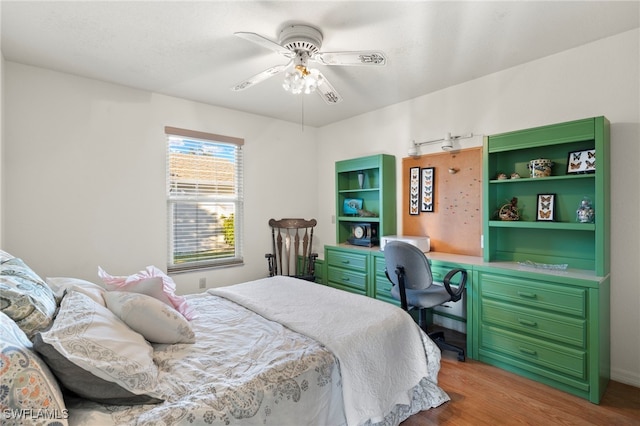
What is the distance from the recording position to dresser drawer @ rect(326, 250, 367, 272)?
3553 millimetres

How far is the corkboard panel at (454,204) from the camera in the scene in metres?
3.05

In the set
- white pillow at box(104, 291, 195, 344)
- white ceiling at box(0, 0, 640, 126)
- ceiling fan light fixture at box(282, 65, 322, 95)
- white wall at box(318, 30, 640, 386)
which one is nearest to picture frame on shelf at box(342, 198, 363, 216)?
white wall at box(318, 30, 640, 386)

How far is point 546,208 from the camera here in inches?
101

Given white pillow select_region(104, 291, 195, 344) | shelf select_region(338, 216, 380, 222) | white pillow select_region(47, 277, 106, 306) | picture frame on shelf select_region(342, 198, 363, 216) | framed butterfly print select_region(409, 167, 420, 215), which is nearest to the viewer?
white pillow select_region(104, 291, 195, 344)

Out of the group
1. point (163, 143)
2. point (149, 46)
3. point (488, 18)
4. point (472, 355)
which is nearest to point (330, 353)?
point (472, 355)

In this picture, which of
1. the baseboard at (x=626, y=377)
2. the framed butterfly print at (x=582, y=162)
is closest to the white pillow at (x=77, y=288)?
the framed butterfly print at (x=582, y=162)

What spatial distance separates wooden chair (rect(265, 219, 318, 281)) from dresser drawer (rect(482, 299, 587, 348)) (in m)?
2.06

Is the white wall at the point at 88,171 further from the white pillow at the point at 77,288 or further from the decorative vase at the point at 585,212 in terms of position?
the decorative vase at the point at 585,212

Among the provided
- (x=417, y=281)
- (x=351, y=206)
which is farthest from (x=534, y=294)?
(x=351, y=206)

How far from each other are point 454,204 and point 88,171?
11.7 feet

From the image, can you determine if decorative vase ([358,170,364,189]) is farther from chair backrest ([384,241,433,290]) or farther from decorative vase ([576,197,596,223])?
decorative vase ([576,197,596,223])

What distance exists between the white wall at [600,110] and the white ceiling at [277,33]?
12 centimetres

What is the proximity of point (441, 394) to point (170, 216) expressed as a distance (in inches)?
118

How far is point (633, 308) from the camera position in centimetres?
222
